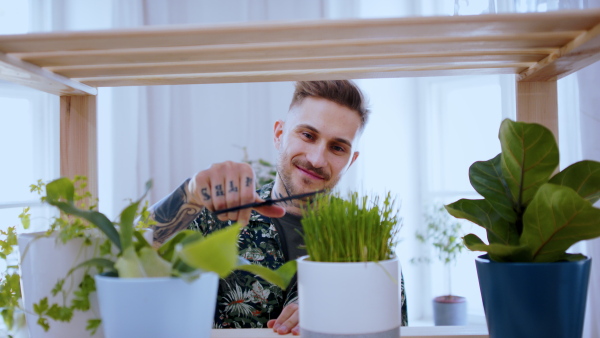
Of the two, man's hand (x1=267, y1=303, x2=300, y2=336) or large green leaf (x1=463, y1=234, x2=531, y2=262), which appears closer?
large green leaf (x1=463, y1=234, x2=531, y2=262)

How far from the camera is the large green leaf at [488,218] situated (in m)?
0.60

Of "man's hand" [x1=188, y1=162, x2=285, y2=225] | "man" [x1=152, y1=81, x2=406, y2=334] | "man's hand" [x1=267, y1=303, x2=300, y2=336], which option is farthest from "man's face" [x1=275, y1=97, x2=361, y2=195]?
"man's hand" [x1=188, y1=162, x2=285, y2=225]

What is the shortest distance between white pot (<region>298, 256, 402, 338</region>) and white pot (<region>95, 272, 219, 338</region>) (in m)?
0.11

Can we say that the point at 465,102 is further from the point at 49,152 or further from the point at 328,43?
the point at 328,43

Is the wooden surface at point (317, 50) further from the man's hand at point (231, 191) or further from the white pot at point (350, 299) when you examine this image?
the white pot at point (350, 299)

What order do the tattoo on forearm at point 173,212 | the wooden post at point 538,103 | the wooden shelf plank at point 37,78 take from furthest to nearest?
1. the tattoo on forearm at point 173,212
2. the wooden post at point 538,103
3. the wooden shelf plank at point 37,78

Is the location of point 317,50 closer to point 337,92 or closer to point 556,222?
point 556,222

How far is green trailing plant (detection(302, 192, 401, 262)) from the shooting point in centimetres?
52

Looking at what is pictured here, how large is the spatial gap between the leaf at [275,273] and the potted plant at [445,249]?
1.98 metres

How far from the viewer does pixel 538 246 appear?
1.82 feet

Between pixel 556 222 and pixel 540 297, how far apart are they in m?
0.08

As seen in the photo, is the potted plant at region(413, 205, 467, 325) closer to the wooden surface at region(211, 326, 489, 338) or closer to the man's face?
the man's face

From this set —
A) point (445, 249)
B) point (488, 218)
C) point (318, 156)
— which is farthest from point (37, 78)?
point (445, 249)

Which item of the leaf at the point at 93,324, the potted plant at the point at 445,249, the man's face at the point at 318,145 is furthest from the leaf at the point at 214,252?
the potted plant at the point at 445,249
